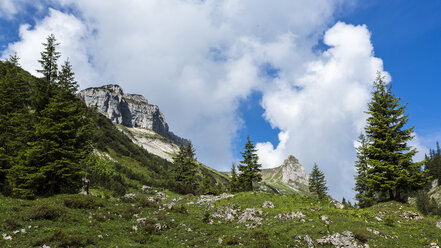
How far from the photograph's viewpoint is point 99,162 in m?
86.3

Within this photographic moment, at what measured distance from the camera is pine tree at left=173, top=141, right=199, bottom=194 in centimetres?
6173

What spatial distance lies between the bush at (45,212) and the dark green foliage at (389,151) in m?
33.9

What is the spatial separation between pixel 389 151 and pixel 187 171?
159ft

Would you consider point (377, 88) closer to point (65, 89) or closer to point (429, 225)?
point (429, 225)

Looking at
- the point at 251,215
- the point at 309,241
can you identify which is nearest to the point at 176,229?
the point at 251,215

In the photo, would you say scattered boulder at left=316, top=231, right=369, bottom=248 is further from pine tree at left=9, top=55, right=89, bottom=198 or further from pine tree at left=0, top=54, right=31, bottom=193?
pine tree at left=0, top=54, right=31, bottom=193

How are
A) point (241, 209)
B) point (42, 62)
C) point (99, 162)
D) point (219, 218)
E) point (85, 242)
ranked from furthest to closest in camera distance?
point (99, 162)
point (42, 62)
point (241, 209)
point (219, 218)
point (85, 242)

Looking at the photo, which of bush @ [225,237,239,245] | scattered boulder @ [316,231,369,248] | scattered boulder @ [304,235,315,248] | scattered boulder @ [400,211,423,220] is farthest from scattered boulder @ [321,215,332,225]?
scattered boulder @ [400,211,423,220]

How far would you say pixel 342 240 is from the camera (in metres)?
16.2

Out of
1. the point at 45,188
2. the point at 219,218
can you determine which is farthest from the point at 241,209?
the point at 45,188

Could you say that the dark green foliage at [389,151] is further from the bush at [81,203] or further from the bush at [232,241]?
the bush at [81,203]

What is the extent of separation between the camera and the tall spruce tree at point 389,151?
91.0ft

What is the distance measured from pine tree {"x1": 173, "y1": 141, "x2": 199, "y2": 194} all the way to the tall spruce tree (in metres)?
42.5

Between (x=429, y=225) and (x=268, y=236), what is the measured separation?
14893 mm
